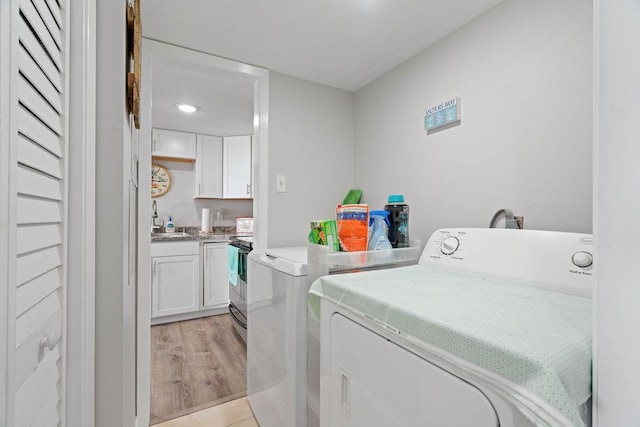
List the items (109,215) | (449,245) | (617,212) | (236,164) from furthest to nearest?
(236,164)
(449,245)
(109,215)
(617,212)

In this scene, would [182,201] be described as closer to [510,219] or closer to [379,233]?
[379,233]

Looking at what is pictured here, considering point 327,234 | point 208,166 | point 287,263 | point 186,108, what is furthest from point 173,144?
point 327,234

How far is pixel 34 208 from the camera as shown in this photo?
0.49m

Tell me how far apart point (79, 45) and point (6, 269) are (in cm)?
56

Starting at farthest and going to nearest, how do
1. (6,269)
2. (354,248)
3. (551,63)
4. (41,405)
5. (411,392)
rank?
(354,248) < (551,63) < (411,392) < (41,405) < (6,269)

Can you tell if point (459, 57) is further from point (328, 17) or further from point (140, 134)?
point (140, 134)

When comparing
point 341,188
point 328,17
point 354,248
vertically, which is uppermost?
point 328,17

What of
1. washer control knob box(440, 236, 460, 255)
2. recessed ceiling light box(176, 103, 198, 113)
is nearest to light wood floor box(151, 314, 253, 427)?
washer control knob box(440, 236, 460, 255)

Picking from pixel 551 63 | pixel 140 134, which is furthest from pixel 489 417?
pixel 140 134

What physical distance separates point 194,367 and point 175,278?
1189 millimetres

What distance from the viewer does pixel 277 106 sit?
6.36 ft

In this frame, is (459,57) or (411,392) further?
(459,57)

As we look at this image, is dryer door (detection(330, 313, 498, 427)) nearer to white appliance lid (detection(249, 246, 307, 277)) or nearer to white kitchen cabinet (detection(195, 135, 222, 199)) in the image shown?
white appliance lid (detection(249, 246, 307, 277))

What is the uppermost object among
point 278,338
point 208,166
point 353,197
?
point 208,166
